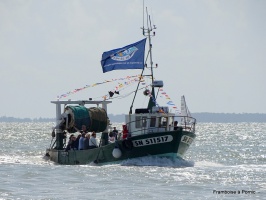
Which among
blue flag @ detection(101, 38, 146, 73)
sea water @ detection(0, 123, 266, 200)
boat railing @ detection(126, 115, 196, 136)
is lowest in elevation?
sea water @ detection(0, 123, 266, 200)

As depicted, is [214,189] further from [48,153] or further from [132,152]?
[48,153]

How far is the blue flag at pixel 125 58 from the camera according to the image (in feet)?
129

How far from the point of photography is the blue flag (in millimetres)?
39438

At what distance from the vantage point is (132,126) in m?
38.8

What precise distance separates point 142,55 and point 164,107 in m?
2.84

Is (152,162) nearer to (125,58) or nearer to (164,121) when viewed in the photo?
(164,121)

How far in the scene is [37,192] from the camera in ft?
88.5

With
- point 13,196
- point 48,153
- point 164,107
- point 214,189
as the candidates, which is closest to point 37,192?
point 13,196

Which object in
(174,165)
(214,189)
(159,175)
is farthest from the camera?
(174,165)

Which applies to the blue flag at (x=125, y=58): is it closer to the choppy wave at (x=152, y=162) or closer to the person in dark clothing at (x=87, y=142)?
the person in dark clothing at (x=87, y=142)

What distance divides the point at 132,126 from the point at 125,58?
3571 millimetres

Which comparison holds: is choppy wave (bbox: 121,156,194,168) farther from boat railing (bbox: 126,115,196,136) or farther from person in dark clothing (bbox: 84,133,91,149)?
person in dark clothing (bbox: 84,133,91,149)

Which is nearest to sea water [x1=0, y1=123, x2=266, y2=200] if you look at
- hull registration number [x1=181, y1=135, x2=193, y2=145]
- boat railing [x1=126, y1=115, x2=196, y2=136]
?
hull registration number [x1=181, y1=135, x2=193, y2=145]

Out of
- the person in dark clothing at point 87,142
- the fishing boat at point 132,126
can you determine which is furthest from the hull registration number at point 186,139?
the person in dark clothing at point 87,142
